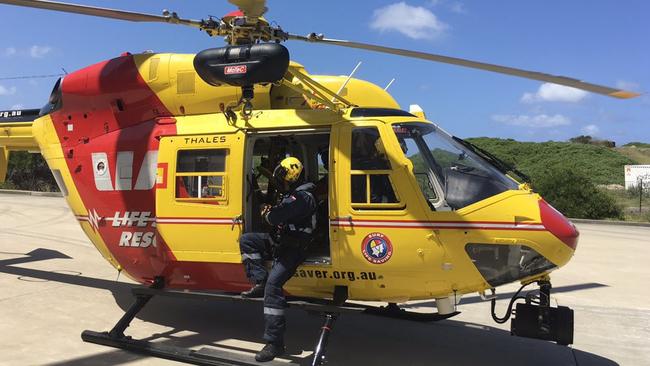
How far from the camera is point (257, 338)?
18.9 ft

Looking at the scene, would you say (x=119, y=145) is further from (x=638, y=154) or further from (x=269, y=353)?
(x=638, y=154)

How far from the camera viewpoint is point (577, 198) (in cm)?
2133

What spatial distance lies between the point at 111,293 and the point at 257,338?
3.11m

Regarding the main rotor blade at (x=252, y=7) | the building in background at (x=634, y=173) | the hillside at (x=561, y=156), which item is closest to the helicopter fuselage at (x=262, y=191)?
the main rotor blade at (x=252, y=7)

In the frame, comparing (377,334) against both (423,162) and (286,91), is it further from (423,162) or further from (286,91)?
(286,91)

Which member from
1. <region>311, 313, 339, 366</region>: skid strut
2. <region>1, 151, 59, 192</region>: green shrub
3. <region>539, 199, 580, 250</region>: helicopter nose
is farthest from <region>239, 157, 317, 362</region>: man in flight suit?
<region>1, 151, 59, 192</region>: green shrub

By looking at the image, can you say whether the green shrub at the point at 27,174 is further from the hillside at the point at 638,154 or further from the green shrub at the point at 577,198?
the hillside at the point at 638,154

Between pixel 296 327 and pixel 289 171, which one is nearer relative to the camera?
pixel 289 171

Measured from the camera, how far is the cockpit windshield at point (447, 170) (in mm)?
4719

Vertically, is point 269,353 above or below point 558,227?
below

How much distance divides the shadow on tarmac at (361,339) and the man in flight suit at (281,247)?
510 mm

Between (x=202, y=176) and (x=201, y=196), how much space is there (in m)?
0.22

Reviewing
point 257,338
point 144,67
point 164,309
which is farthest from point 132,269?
point 144,67

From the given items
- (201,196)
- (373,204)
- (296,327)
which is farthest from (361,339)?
(201,196)
